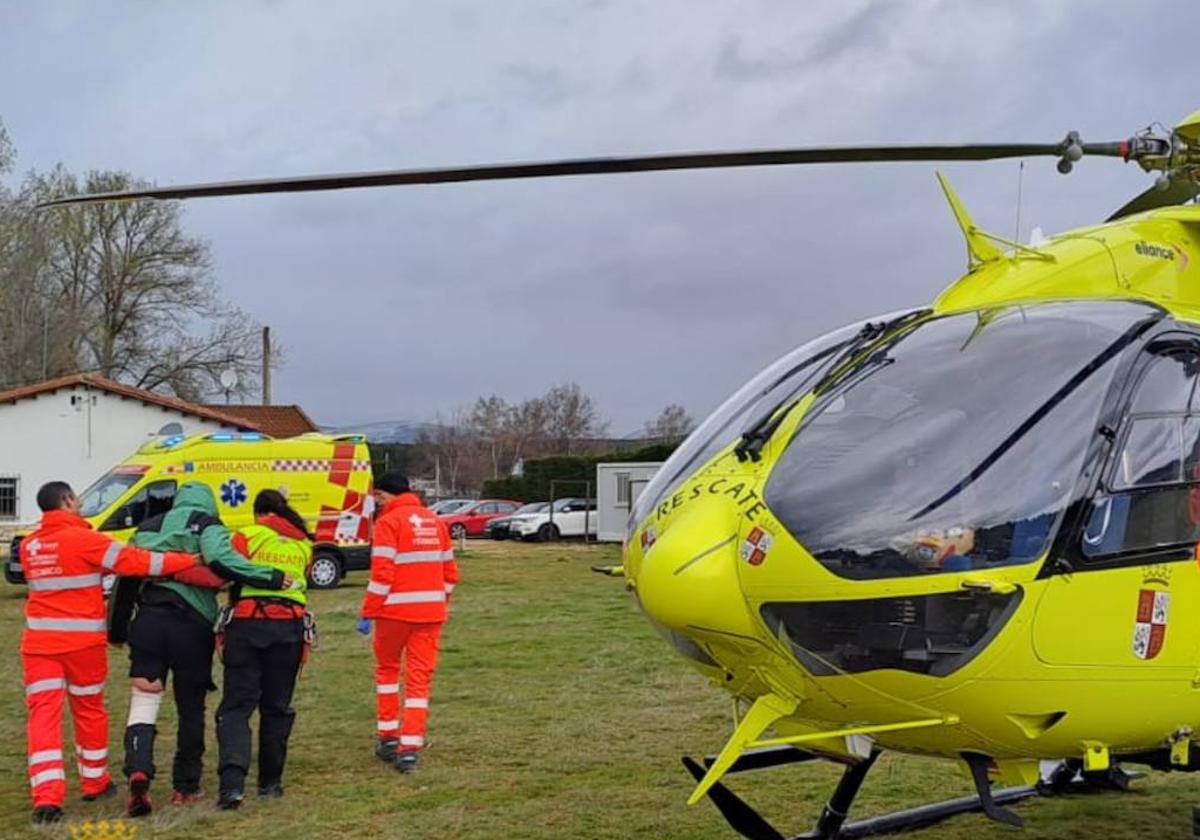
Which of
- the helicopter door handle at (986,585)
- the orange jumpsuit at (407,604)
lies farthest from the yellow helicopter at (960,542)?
Answer: the orange jumpsuit at (407,604)

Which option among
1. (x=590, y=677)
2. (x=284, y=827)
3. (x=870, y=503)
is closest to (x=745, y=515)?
(x=870, y=503)

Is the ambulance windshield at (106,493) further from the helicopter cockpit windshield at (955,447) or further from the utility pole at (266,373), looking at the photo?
the utility pole at (266,373)

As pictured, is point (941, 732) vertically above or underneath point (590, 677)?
above

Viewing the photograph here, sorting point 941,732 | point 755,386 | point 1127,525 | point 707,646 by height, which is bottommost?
point 941,732

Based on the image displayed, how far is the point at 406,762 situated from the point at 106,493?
42.3 ft

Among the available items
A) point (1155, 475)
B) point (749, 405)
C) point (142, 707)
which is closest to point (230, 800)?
point (142, 707)

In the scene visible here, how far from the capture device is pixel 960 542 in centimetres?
388

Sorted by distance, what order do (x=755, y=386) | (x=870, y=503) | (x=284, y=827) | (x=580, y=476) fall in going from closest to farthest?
(x=870, y=503) → (x=755, y=386) → (x=284, y=827) → (x=580, y=476)

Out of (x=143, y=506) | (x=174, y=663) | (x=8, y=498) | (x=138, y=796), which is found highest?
(x=143, y=506)

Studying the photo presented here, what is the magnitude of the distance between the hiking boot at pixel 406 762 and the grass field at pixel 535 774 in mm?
76

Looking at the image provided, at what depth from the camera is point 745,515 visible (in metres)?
4.11

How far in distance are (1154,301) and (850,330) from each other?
1.18 meters

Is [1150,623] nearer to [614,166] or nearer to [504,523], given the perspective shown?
[614,166]

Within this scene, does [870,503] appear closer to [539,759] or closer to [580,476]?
[539,759]
